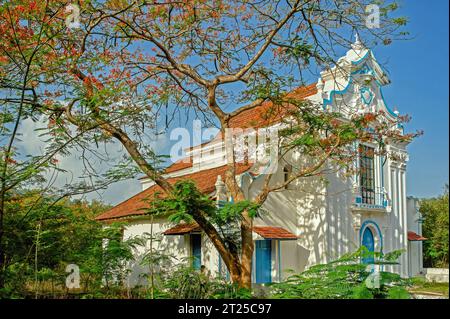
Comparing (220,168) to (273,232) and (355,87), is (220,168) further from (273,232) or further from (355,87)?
(355,87)

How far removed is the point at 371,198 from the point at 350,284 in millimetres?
10294

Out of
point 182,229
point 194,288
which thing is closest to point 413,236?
point 182,229

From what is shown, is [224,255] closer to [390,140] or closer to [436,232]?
[390,140]

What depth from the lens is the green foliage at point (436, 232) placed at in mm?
21672

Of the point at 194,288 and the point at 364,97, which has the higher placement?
the point at 364,97

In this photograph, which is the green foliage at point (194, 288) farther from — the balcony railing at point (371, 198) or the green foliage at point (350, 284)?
the balcony railing at point (371, 198)

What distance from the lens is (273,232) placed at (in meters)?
13.5

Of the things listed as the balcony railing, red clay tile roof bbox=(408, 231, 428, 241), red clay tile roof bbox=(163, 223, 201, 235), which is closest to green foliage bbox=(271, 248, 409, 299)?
red clay tile roof bbox=(163, 223, 201, 235)

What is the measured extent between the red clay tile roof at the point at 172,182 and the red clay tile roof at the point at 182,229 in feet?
3.00

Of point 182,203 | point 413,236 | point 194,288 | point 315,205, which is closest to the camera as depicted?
point 194,288

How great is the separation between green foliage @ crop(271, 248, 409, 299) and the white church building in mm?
5324

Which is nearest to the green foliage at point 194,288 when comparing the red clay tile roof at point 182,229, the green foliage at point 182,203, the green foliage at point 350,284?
the green foliage at point 182,203

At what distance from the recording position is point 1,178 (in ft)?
22.3
